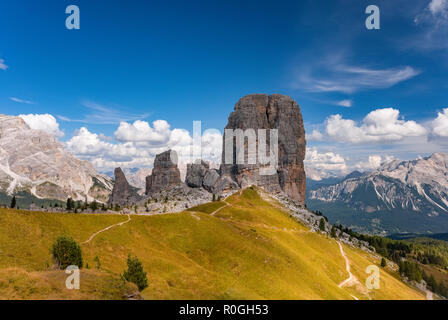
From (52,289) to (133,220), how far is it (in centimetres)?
6083

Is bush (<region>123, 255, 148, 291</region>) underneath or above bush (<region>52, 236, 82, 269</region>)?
underneath

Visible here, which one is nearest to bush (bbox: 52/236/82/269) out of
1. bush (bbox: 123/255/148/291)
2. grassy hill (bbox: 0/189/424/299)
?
grassy hill (bbox: 0/189/424/299)

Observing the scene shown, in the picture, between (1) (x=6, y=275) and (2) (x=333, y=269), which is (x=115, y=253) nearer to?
(1) (x=6, y=275)

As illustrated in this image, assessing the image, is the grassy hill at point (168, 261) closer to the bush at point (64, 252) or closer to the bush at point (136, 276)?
the bush at point (136, 276)

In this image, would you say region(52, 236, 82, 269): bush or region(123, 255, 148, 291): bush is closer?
region(123, 255, 148, 291): bush

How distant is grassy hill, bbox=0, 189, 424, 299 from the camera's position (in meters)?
37.2

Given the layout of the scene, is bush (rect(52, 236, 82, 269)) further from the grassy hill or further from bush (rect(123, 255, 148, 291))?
bush (rect(123, 255, 148, 291))

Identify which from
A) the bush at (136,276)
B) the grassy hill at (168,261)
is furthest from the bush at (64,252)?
the bush at (136,276)

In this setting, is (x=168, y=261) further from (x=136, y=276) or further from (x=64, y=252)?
(x=64, y=252)

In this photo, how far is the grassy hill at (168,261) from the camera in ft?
122

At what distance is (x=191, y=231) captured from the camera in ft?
303
